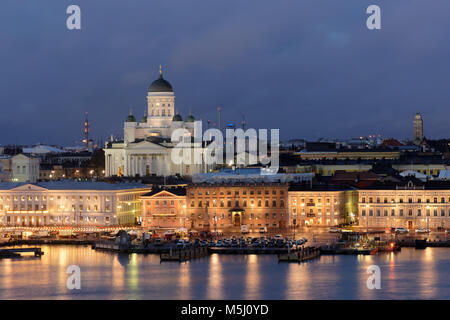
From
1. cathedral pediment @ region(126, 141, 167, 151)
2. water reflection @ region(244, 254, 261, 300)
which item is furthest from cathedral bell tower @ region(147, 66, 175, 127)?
water reflection @ region(244, 254, 261, 300)

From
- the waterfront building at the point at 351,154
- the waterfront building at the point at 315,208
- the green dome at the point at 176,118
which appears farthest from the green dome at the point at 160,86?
the waterfront building at the point at 315,208

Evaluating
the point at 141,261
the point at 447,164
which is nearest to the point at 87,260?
the point at 141,261

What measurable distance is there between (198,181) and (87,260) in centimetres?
1609

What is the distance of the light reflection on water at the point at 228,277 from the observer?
41312mm

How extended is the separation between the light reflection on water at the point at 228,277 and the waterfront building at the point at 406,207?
707 cm

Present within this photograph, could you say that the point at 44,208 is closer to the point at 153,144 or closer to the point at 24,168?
the point at 153,144

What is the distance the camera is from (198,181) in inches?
2566

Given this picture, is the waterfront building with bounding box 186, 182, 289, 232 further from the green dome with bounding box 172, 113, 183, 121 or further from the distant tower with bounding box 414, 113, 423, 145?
the distant tower with bounding box 414, 113, 423, 145

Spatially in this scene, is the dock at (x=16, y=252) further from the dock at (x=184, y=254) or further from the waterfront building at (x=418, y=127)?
the waterfront building at (x=418, y=127)

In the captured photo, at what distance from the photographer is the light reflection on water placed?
4131 cm

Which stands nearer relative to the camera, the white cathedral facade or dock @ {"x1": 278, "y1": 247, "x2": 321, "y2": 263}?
dock @ {"x1": 278, "y1": 247, "x2": 321, "y2": 263}

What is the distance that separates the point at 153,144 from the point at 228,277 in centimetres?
3899

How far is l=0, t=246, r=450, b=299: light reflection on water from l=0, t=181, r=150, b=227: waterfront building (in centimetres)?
1032
